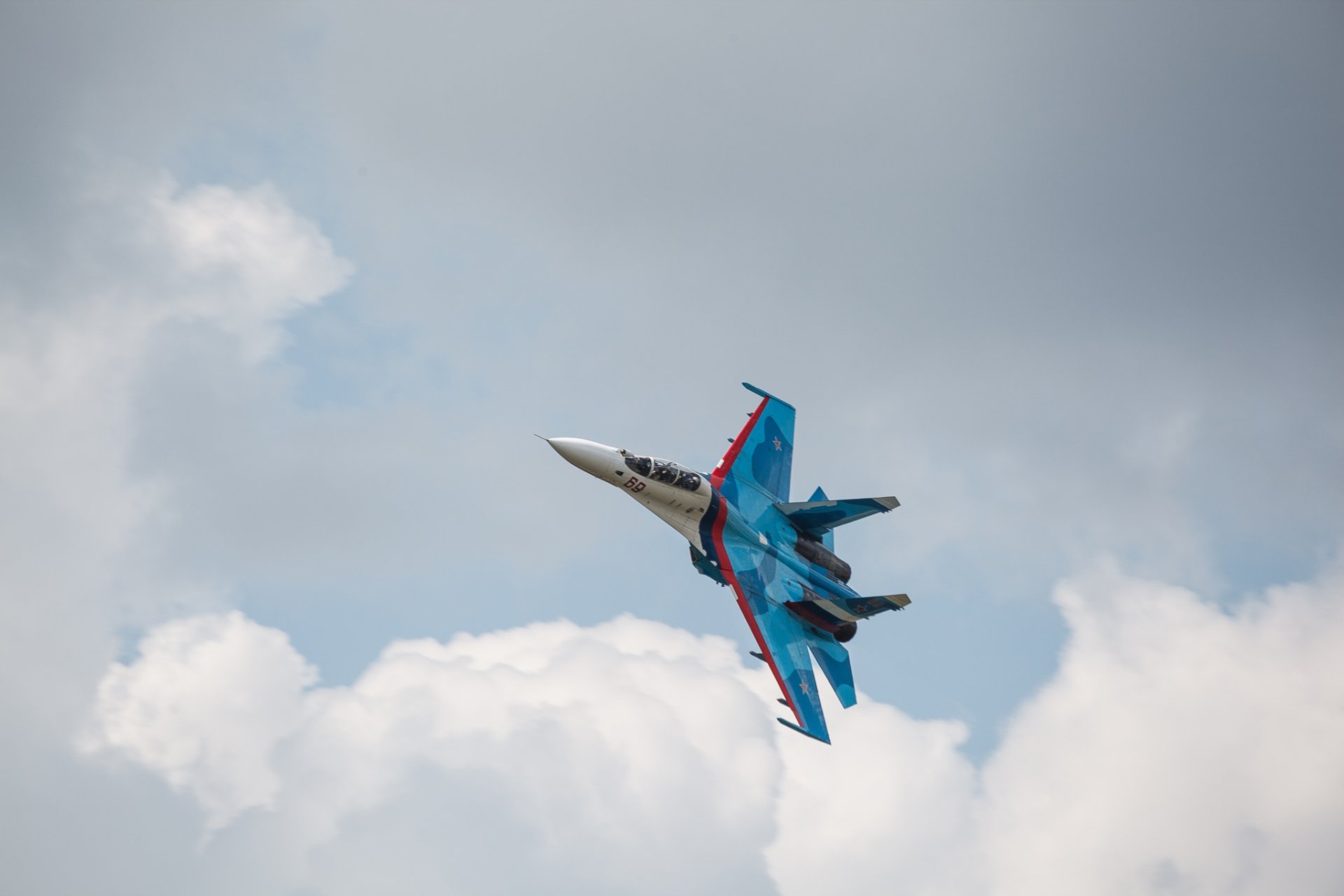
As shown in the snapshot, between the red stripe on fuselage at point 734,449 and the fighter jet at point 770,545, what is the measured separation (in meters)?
0.05

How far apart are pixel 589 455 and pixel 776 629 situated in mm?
12741

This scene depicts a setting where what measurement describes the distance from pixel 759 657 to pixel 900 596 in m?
7.39

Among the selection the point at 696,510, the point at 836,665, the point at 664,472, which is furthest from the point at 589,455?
the point at 836,665

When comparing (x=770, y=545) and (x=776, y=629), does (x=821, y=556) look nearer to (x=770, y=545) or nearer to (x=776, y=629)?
(x=770, y=545)

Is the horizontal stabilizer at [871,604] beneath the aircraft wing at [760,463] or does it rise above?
beneath

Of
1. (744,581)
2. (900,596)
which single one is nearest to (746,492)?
(744,581)

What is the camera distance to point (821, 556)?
201 feet

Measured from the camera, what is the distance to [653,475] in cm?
5600

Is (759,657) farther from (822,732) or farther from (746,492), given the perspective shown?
(746,492)

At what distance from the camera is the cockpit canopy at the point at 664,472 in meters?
55.7

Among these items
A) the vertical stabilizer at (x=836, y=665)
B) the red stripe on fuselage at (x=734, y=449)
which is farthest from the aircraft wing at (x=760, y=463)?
the vertical stabilizer at (x=836, y=665)

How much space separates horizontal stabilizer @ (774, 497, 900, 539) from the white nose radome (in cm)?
1054

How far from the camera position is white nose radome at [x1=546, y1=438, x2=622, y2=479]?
177 ft

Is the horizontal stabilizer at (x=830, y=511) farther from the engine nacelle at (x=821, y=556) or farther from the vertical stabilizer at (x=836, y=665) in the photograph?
the vertical stabilizer at (x=836, y=665)
